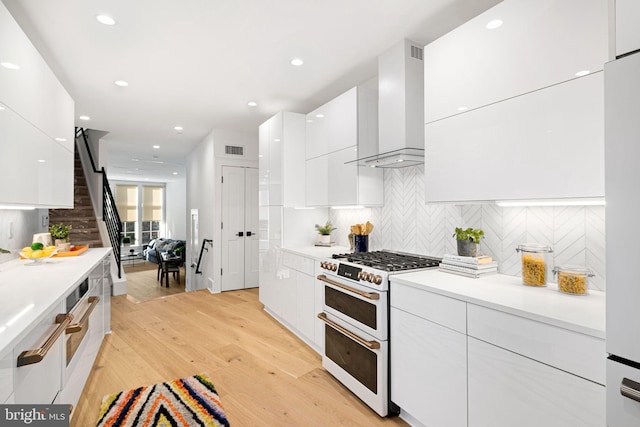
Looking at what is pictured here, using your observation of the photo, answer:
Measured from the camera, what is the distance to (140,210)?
11.6 meters

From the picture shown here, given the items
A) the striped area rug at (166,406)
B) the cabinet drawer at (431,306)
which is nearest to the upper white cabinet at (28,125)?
the striped area rug at (166,406)

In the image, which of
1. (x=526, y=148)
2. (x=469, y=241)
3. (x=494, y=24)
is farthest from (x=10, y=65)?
(x=469, y=241)

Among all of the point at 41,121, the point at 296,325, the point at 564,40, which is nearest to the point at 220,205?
the point at 296,325

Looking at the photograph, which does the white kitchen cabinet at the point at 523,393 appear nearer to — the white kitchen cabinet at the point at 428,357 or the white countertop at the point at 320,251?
the white kitchen cabinet at the point at 428,357

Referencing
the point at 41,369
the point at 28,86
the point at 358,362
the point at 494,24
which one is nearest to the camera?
the point at 41,369

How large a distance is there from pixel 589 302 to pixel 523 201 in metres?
0.54

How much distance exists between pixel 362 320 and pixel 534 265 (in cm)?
108

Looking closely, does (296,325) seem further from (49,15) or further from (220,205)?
(49,15)

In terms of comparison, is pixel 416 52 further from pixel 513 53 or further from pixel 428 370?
pixel 428 370

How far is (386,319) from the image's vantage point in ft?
6.49

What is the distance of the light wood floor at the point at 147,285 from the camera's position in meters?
6.53

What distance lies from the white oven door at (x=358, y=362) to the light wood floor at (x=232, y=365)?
0.28 feet

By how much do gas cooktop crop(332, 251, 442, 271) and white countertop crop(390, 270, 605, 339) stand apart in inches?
4.0

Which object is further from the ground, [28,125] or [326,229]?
[28,125]
